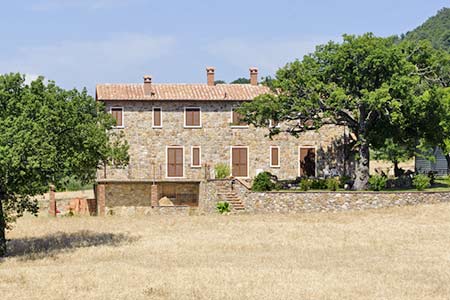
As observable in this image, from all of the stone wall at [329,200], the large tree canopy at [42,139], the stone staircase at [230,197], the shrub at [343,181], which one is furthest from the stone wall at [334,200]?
the large tree canopy at [42,139]

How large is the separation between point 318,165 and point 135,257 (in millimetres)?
25128

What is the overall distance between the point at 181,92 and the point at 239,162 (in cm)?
600

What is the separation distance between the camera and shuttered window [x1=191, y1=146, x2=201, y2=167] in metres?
45.4

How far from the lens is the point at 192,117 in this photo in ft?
149

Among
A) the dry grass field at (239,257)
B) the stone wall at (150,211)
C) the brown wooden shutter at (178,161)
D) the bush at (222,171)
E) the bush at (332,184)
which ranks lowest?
the dry grass field at (239,257)

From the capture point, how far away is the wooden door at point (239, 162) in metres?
45.5

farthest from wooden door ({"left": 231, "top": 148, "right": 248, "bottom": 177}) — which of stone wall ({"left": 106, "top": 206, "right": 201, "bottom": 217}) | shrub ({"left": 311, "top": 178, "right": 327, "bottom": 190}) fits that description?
shrub ({"left": 311, "top": 178, "right": 327, "bottom": 190})

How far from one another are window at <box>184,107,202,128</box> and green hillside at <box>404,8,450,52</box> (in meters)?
76.6

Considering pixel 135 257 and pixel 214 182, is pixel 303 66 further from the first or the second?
pixel 135 257

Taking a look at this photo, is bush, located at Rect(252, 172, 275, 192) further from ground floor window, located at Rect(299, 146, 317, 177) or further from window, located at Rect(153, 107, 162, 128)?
window, located at Rect(153, 107, 162, 128)

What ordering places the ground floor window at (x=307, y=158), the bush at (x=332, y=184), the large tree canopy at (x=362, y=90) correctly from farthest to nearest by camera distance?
the ground floor window at (x=307, y=158) → the bush at (x=332, y=184) → the large tree canopy at (x=362, y=90)

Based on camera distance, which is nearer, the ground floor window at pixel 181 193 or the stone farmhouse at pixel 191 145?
the stone farmhouse at pixel 191 145

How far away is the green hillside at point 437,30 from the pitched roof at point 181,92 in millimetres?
74409

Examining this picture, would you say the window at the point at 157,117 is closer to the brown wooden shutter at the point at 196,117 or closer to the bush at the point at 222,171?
the brown wooden shutter at the point at 196,117
